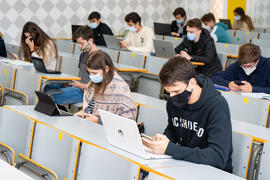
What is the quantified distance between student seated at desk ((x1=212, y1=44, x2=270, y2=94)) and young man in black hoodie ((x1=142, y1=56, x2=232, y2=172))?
171cm

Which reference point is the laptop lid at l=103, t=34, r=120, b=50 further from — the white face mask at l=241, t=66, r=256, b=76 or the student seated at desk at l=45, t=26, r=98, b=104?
the white face mask at l=241, t=66, r=256, b=76

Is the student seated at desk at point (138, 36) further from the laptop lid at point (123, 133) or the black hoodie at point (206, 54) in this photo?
the laptop lid at point (123, 133)

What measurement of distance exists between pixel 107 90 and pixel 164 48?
117 inches

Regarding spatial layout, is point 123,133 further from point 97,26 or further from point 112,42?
point 97,26

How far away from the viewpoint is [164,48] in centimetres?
637

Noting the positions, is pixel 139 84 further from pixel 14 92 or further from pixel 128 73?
pixel 14 92

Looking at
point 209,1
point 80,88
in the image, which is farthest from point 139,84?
point 209,1

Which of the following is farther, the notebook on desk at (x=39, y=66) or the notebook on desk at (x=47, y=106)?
the notebook on desk at (x=39, y=66)

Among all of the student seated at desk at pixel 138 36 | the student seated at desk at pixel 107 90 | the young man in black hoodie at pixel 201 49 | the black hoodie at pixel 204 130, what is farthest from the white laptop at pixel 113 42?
the black hoodie at pixel 204 130

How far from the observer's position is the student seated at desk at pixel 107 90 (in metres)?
3.44

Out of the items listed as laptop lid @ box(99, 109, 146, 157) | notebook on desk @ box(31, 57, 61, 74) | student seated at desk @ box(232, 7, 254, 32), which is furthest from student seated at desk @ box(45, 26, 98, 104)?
student seated at desk @ box(232, 7, 254, 32)

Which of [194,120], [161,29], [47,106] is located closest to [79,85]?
[47,106]

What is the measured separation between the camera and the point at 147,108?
11.2ft

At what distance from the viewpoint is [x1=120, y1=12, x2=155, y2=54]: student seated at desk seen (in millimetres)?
7297
